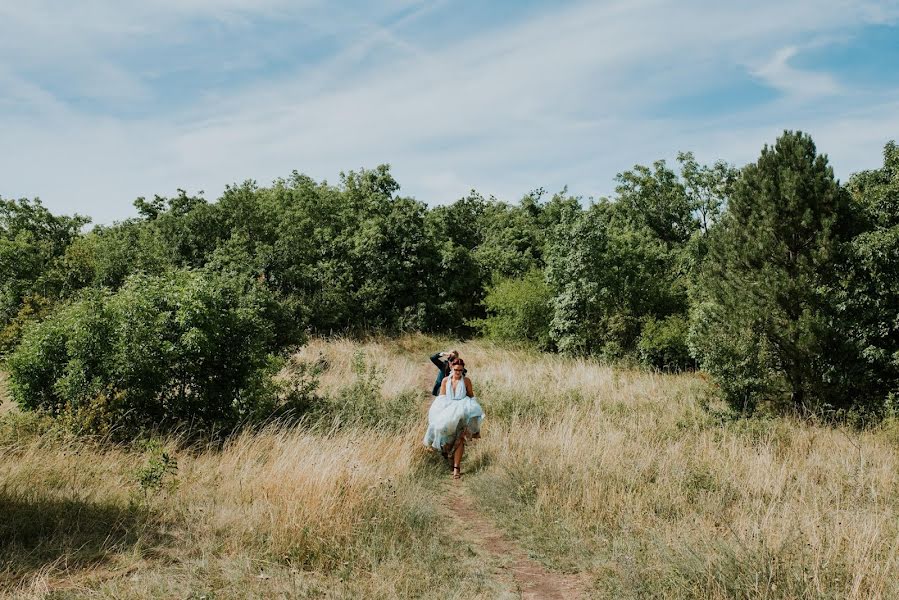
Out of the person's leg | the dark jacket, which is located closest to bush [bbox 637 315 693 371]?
the dark jacket

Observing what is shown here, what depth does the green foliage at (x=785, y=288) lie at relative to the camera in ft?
35.3

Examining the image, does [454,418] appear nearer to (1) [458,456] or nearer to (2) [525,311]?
(1) [458,456]

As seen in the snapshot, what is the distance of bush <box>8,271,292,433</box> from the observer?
8.02 m

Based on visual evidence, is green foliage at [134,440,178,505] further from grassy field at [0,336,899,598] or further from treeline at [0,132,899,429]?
treeline at [0,132,899,429]

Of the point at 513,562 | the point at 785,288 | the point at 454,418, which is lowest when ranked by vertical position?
the point at 513,562

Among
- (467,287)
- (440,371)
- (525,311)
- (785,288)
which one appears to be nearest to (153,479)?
(440,371)

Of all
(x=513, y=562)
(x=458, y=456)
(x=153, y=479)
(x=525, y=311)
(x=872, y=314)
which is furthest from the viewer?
(x=525, y=311)

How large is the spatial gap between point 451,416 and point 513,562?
3039 mm

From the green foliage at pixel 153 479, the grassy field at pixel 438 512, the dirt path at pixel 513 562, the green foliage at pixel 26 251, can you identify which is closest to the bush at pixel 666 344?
the grassy field at pixel 438 512

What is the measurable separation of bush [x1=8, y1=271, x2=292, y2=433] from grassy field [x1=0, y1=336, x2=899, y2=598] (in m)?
0.61

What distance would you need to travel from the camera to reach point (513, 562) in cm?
531

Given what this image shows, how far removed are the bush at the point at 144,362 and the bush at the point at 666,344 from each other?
1413 centimetres

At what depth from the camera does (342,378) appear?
14.5 metres

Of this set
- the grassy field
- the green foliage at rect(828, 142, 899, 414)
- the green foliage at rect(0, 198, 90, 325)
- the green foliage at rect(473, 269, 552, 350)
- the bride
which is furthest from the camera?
the green foliage at rect(473, 269, 552, 350)
